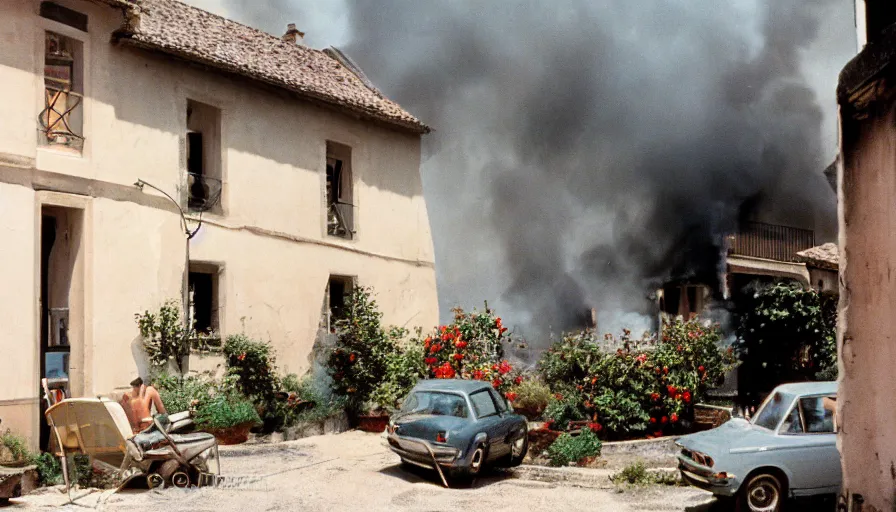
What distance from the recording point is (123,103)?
49.1 feet

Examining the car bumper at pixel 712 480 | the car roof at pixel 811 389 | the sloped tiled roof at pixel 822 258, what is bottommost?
the car bumper at pixel 712 480

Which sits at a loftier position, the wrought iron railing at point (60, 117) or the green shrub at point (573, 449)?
the wrought iron railing at point (60, 117)

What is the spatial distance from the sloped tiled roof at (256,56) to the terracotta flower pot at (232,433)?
6467 mm

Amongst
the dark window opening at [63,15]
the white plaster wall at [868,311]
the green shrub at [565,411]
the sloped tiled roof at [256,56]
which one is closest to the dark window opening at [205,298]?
the sloped tiled roof at [256,56]

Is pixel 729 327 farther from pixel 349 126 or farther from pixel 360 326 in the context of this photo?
pixel 349 126

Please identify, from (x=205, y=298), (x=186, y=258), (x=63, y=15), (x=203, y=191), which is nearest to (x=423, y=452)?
(x=186, y=258)

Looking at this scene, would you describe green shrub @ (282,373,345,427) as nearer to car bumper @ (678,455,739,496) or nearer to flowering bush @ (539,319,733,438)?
flowering bush @ (539,319,733,438)

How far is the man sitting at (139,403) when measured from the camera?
12695mm

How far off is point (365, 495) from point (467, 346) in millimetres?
6424

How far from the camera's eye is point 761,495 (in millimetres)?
9227

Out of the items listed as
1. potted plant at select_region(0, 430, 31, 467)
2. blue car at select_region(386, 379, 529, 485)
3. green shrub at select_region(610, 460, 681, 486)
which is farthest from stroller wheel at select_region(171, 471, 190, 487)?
green shrub at select_region(610, 460, 681, 486)

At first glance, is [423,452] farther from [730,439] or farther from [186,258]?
[186,258]

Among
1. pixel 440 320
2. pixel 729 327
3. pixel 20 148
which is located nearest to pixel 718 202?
pixel 729 327

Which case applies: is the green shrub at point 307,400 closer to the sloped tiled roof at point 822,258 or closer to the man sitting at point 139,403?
the man sitting at point 139,403
